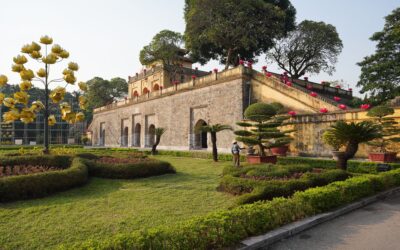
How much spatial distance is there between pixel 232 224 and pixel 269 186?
2585 mm

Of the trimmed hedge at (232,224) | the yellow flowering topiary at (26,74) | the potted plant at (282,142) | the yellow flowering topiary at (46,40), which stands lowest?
the trimmed hedge at (232,224)

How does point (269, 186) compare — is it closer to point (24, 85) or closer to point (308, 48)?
point (24, 85)

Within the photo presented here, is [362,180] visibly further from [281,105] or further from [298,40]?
[298,40]

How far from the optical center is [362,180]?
7.04 m

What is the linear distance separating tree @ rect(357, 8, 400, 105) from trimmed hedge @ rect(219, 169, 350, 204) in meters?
16.0

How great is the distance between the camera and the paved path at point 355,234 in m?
4.12

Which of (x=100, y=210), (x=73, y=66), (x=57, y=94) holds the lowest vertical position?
(x=100, y=210)

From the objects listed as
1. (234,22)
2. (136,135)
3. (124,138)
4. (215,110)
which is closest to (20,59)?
(215,110)

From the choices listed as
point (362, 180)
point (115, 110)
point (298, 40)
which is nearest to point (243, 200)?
point (362, 180)

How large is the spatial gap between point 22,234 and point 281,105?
1562 cm

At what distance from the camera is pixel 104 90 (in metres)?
50.7

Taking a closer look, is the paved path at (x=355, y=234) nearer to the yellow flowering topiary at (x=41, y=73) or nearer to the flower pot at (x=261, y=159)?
the flower pot at (x=261, y=159)

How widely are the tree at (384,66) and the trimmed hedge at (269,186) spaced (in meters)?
16.0

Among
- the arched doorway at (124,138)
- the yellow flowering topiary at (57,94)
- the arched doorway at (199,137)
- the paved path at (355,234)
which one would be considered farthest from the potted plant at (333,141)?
the arched doorway at (124,138)
